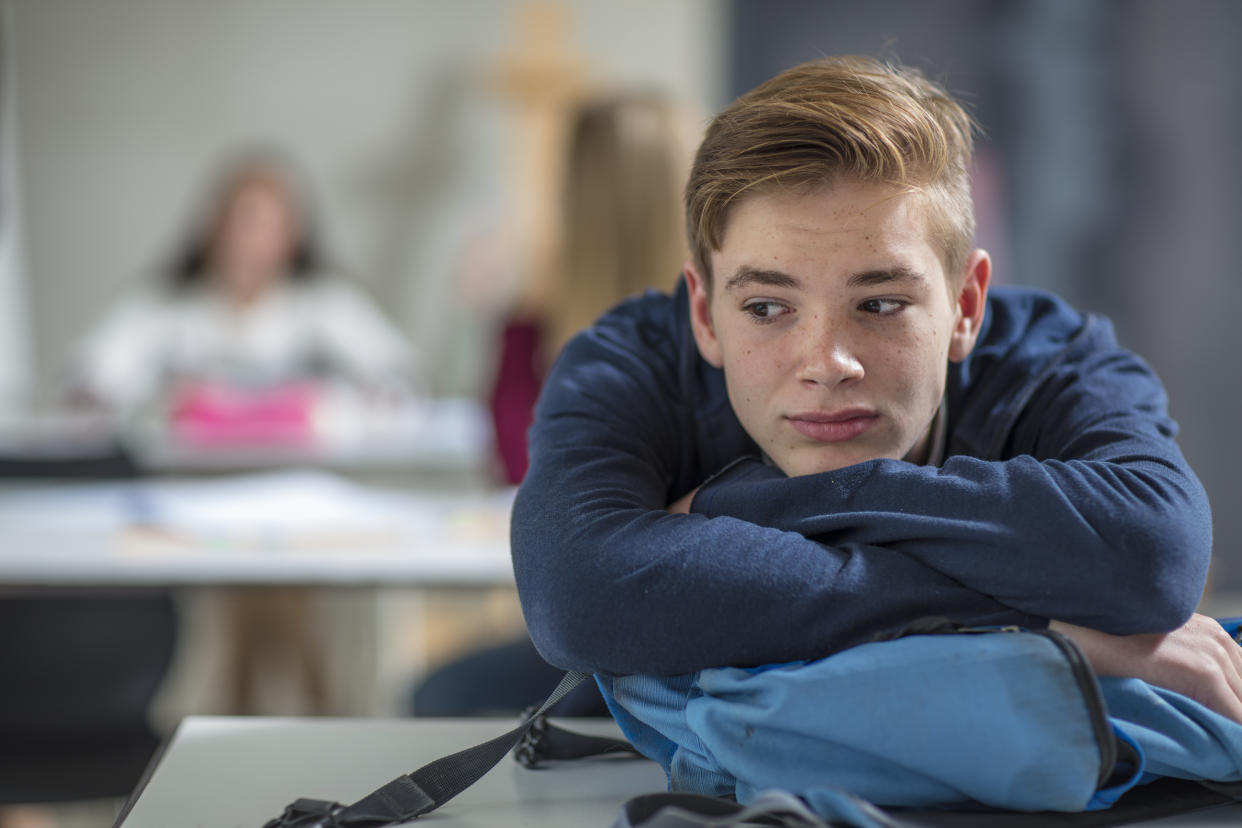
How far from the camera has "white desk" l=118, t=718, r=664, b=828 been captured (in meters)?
0.86

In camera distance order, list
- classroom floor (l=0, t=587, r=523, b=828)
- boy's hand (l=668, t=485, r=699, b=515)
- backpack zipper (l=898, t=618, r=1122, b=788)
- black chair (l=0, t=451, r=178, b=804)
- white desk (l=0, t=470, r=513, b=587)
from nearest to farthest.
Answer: backpack zipper (l=898, t=618, r=1122, b=788) → boy's hand (l=668, t=485, r=699, b=515) → black chair (l=0, t=451, r=178, b=804) → white desk (l=0, t=470, r=513, b=587) → classroom floor (l=0, t=587, r=523, b=828)

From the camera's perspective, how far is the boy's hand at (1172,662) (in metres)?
0.80

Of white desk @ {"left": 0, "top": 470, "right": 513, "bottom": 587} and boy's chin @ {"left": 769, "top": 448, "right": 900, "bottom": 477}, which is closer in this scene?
boy's chin @ {"left": 769, "top": 448, "right": 900, "bottom": 477}

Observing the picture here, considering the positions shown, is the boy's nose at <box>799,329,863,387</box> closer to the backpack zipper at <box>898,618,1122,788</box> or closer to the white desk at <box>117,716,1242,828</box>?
the backpack zipper at <box>898,618,1122,788</box>

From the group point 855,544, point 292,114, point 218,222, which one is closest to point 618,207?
point 855,544

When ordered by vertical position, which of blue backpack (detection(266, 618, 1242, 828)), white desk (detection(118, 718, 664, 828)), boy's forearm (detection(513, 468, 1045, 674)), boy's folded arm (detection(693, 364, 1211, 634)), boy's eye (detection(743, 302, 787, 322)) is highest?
boy's eye (detection(743, 302, 787, 322))

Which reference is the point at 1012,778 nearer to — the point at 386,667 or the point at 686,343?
the point at 686,343

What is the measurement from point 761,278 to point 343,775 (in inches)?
19.7

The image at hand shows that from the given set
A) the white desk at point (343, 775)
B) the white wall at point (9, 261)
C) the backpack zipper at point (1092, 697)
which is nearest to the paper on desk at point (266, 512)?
the white desk at point (343, 775)

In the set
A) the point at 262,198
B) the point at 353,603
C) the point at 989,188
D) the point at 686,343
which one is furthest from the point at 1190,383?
the point at 686,343

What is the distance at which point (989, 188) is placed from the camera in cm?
448

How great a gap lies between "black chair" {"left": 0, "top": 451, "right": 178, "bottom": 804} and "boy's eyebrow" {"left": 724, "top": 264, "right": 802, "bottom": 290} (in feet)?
3.89

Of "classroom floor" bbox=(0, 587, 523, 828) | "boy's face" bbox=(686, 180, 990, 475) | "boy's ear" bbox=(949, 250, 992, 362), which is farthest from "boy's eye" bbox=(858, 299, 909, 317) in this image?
"classroom floor" bbox=(0, 587, 523, 828)

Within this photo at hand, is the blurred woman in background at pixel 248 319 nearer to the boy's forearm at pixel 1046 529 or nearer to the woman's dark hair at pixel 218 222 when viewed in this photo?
the woman's dark hair at pixel 218 222
